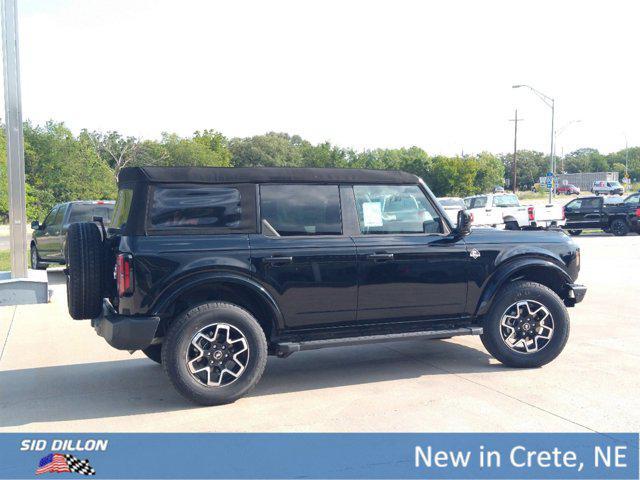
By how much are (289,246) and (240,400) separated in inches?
52.6

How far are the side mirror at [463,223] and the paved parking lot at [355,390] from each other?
1.32 meters

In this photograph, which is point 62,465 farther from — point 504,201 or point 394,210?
point 504,201

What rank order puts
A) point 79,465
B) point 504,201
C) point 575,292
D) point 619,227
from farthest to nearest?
point 504,201
point 619,227
point 575,292
point 79,465

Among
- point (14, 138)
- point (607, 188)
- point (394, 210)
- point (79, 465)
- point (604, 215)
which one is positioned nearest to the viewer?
point (79, 465)

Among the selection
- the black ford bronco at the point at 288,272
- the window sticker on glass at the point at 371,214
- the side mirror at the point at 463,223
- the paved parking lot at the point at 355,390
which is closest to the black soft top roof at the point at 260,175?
the black ford bronco at the point at 288,272

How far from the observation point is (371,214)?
6.10m

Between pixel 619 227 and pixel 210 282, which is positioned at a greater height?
pixel 210 282

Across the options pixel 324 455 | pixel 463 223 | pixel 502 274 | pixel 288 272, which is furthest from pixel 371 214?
pixel 324 455

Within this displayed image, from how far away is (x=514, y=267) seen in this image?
635 cm

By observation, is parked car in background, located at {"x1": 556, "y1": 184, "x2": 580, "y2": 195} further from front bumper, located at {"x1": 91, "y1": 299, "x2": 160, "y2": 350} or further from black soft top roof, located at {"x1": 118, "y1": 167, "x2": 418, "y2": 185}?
front bumper, located at {"x1": 91, "y1": 299, "x2": 160, "y2": 350}

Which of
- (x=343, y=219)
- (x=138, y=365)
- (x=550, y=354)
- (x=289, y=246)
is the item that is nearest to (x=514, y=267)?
(x=550, y=354)

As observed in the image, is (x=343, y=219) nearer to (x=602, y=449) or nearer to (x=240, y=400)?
(x=240, y=400)

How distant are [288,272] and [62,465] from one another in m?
2.21

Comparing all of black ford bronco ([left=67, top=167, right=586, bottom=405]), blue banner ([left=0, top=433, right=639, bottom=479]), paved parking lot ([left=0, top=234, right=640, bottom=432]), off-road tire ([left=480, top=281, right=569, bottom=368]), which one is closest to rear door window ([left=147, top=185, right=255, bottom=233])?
black ford bronco ([left=67, top=167, right=586, bottom=405])
